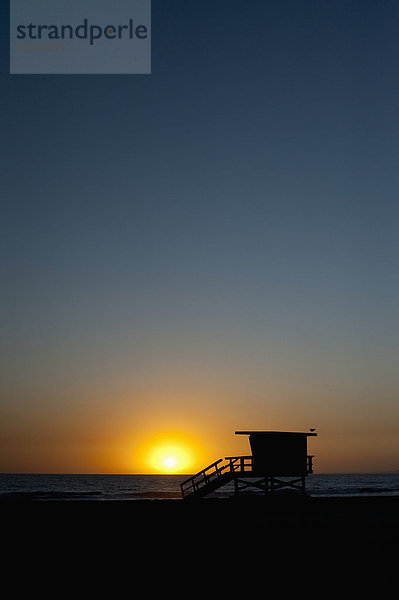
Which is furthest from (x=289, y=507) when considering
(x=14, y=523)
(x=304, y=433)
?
(x=14, y=523)

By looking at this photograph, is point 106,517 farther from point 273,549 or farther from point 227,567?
point 227,567

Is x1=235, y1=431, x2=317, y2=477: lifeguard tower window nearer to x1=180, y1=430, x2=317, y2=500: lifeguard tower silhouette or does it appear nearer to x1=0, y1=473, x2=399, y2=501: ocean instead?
x1=180, y1=430, x2=317, y2=500: lifeguard tower silhouette

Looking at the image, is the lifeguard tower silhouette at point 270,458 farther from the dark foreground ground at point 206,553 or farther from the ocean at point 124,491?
the ocean at point 124,491

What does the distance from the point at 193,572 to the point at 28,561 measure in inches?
178

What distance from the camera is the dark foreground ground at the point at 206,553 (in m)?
13.3

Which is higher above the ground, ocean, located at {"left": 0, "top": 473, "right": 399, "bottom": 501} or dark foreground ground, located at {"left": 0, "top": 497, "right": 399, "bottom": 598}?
dark foreground ground, located at {"left": 0, "top": 497, "right": 399, "bottom": 598}

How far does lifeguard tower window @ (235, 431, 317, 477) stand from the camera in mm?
36406

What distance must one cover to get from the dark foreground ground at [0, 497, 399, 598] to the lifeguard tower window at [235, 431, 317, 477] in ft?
21.2

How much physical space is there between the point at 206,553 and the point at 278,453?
1956 cm

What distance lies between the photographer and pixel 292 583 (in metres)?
13.4

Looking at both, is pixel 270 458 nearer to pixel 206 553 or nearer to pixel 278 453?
pixel 278 453

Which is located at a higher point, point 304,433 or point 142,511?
point 304,433

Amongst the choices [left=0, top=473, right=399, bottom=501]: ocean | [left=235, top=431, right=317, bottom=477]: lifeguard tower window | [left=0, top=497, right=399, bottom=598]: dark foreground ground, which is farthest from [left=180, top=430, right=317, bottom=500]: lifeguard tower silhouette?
[left=0, top=473, right=399, bottom=501]: ocean

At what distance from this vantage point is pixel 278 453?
36.6 meters
